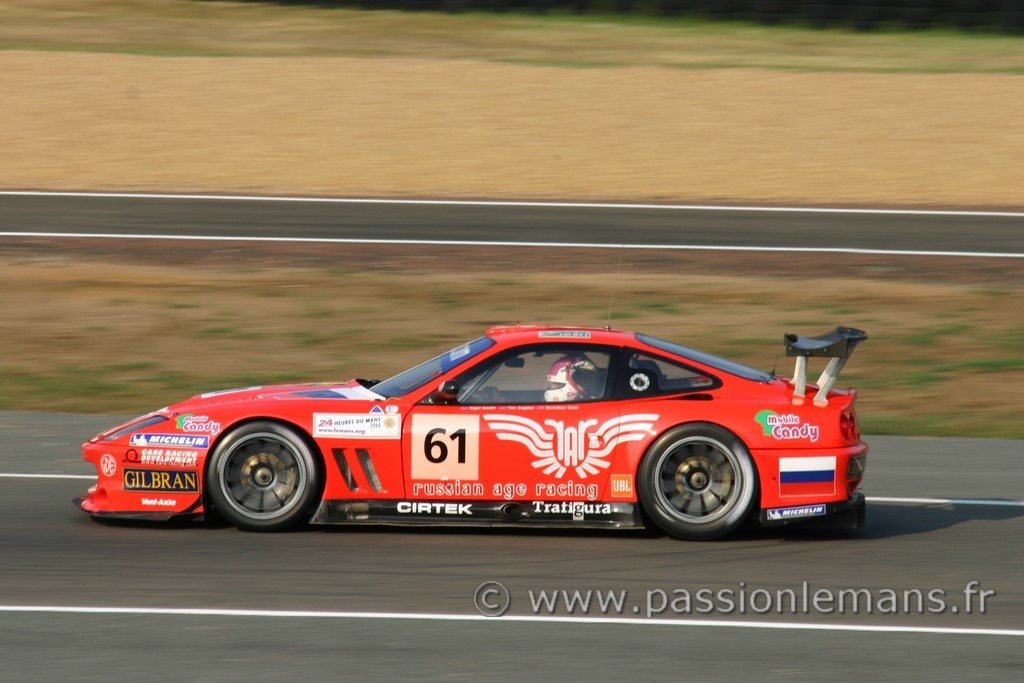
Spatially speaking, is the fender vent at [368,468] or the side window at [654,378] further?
the side window at [654,378]

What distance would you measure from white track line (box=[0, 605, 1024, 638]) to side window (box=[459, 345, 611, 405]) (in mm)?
1700

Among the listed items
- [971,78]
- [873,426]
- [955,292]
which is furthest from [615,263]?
[971,78]

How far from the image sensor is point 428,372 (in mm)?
8023

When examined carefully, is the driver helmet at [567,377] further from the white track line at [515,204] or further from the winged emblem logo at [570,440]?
the white track line at [515,204]

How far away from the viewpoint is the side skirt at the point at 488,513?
7621 mm

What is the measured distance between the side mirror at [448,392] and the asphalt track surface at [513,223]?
11081mm

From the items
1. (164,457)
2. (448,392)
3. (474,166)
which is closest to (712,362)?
(448,392)

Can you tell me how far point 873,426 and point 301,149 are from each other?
51.1 feet

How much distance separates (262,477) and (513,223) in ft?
40.9

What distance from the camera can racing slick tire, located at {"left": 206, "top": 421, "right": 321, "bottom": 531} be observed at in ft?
25.1

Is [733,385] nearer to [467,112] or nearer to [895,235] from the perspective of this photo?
[895,235]

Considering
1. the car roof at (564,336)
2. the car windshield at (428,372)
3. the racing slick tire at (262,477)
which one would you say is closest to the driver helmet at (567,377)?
the car roof at (564,336)

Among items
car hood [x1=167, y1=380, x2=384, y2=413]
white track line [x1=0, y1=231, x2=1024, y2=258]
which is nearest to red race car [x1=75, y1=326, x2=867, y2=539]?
car hood [x1=167, y1=380, x2=384, y2=413]

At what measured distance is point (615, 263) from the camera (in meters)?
17.3
